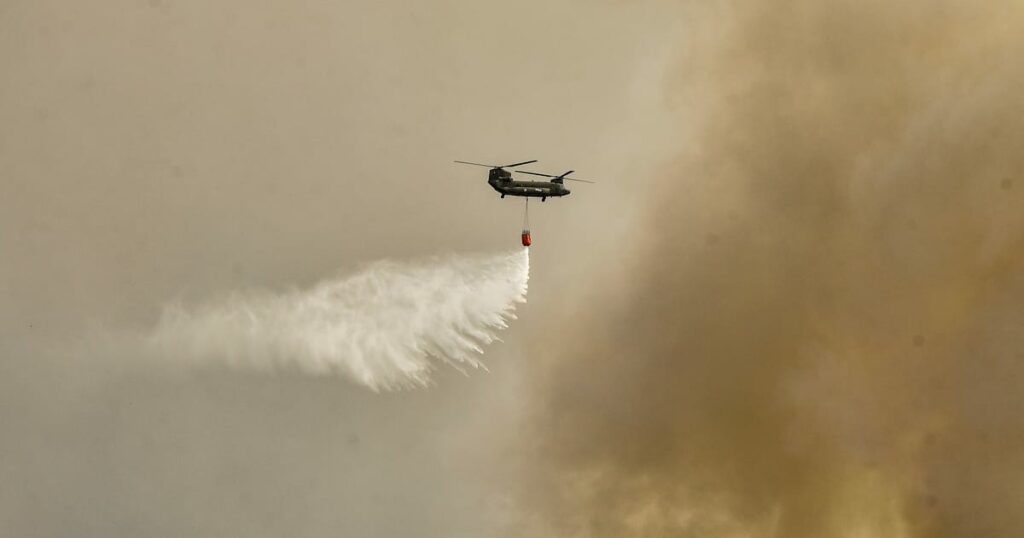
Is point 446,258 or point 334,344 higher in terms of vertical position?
point 446,258

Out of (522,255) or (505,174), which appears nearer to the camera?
(505,174)

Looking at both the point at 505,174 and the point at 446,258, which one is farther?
the point at 446,258

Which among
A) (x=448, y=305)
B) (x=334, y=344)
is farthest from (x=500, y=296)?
(x=334, y=344)

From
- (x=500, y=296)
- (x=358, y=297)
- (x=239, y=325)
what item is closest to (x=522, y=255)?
(x=500, y=296)

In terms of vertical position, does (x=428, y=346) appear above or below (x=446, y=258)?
below

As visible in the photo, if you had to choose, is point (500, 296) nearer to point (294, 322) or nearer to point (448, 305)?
point (448, 305)

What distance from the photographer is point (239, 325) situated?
105 metres

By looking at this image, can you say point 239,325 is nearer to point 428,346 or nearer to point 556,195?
point 428,346

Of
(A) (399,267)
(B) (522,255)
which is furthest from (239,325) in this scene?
(B) (522,255)

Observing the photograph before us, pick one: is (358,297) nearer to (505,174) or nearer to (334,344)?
(334,344)

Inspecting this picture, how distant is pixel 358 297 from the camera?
104 metres

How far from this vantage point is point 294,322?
103875 mm

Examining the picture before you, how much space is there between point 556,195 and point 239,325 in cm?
2089

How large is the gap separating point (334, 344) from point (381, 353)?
3.06m
